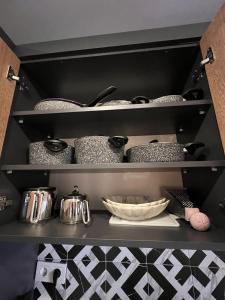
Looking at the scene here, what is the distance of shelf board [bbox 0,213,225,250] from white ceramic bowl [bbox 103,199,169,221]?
4 centimetres

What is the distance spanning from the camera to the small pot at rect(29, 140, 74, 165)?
2.13ft

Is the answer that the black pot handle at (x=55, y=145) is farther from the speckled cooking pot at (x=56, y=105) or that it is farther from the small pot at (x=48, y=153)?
the speckled cooking pot at (x=56, y=105)

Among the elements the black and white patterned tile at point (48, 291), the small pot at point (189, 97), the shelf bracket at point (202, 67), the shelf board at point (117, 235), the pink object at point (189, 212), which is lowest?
the black and white patterned tile at point (48, 291)

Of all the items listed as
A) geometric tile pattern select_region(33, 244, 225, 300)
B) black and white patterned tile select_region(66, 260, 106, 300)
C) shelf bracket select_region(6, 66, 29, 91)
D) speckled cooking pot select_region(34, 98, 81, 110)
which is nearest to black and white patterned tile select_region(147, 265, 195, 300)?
geometric tile pattern select_region(33, 244, 225, 300)

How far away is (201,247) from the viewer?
Answer: 46 cm

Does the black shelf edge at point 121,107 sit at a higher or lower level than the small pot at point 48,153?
higher

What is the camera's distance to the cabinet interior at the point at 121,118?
624 millimetres

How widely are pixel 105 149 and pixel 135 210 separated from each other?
24cm

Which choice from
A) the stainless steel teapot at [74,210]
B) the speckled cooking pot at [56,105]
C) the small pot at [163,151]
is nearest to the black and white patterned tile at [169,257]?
the stainless steel teapot at [74,210]

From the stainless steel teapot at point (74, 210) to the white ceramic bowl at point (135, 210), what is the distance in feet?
0.35

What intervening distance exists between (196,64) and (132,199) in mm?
613

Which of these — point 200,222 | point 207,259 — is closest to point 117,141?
point 200,222

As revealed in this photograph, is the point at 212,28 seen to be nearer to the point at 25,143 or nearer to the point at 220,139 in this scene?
the point at 220,139

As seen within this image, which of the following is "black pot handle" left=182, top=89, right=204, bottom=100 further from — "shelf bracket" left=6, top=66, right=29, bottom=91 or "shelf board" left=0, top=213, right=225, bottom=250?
"shelf bracket" left=6, top=66, right=29, bottom=91
